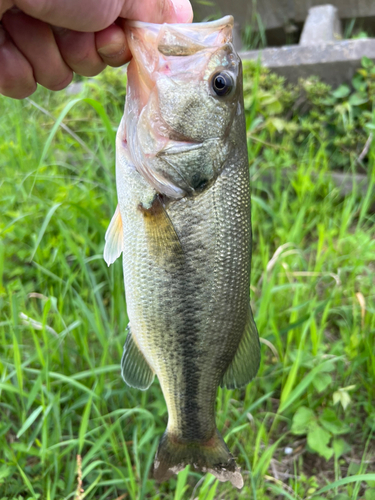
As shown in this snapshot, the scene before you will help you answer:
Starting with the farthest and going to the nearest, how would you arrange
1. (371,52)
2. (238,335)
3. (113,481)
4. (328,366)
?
(371,52), (328,366), (113,481), (238,335)

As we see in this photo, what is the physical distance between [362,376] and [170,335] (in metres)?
1.27

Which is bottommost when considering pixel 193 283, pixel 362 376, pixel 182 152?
pixel 362 376

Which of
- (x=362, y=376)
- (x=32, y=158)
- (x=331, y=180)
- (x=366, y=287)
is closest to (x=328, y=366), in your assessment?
(x=362, y=376)

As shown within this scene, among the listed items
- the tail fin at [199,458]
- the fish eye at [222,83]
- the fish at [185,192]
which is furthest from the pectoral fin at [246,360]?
the fish eye at [222,83]

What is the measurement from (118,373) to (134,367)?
643 mm

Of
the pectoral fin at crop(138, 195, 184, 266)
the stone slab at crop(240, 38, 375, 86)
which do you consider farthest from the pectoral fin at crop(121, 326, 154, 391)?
the stone slab at crop(240, 38, 375, 86)

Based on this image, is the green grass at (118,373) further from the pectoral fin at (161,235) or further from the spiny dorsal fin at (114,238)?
the pectoral fin at (161,235)

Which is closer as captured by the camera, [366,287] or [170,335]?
[170,335]

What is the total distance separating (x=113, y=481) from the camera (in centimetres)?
176

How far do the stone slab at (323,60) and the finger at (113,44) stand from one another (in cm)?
235

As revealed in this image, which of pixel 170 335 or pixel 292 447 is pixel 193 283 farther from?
pixel 292 447

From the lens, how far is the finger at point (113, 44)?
4.54 ft

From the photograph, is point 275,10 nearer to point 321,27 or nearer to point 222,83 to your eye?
point 321,27

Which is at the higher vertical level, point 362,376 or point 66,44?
point 66,44
